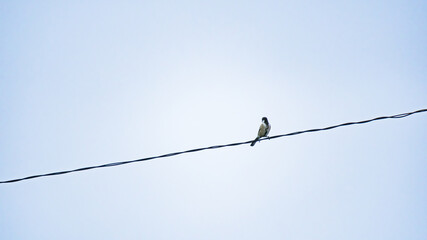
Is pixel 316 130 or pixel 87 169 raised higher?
pixel 316 130

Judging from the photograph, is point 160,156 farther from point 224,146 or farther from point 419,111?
point 419,111

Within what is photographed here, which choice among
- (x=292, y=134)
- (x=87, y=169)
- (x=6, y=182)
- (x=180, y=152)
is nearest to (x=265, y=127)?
(x=292, y=134)

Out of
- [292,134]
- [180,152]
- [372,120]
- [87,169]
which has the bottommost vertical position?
[87,169]

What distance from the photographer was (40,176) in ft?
15.8

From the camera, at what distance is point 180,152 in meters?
5.14

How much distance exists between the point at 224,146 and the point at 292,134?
1.13 m

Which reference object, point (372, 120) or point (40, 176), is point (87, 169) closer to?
point (40, 176)

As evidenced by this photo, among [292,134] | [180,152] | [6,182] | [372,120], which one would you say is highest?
[372,120]

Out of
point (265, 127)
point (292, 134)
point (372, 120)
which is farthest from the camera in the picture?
point (265, 127)

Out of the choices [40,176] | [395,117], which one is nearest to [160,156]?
[40,176]

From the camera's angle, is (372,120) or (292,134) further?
(292,134)

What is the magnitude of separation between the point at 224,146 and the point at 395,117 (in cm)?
271

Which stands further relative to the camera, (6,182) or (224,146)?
(224,146)

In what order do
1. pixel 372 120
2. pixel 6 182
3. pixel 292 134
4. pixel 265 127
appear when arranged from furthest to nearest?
pixel 265 127, pixel 292 134, pixel 372 120, pixel 6 182
